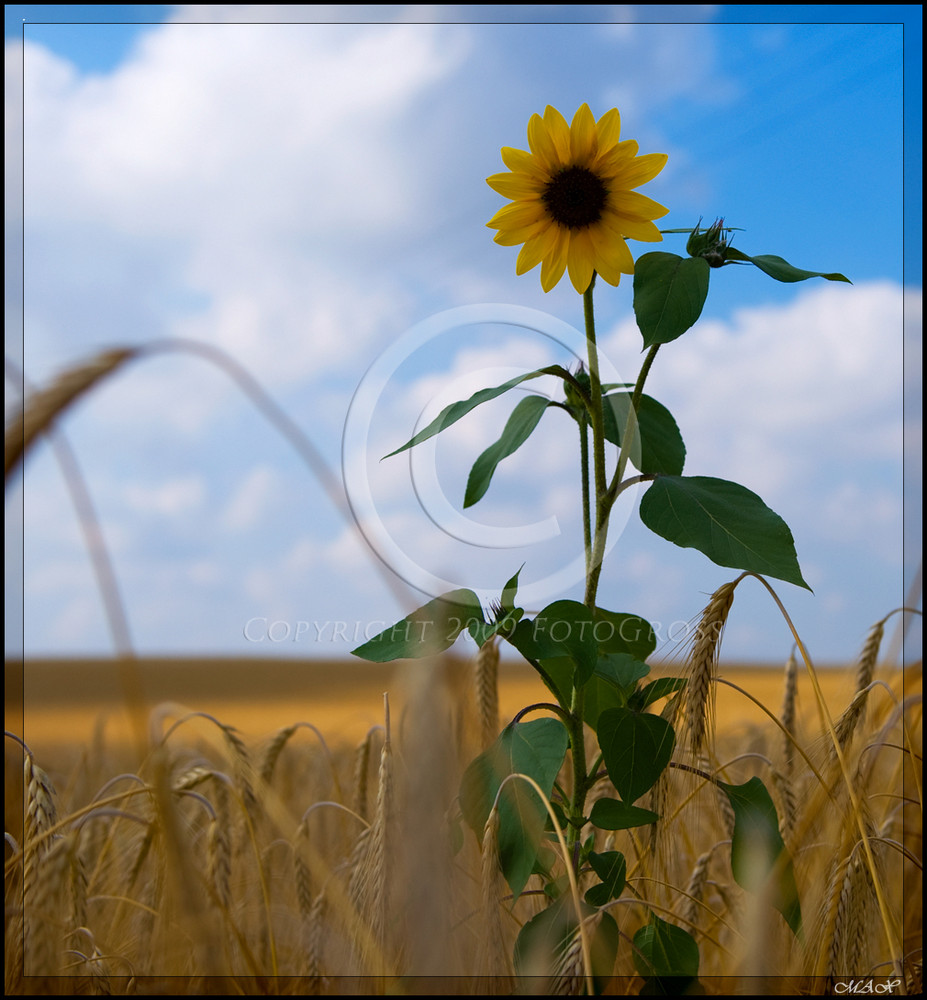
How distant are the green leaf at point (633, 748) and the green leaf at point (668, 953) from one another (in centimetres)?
12

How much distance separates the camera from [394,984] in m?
0.45

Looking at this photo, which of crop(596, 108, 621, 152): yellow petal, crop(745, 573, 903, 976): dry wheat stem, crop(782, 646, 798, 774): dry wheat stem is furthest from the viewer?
crop(782, 646, 798, 774): dry wheat stem

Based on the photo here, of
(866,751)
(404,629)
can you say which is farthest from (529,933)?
(866,751)

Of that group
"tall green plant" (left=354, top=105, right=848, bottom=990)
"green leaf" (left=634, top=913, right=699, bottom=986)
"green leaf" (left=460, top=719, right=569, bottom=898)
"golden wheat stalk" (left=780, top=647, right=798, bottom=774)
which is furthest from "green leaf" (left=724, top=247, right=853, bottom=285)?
"golden wheat stalk" (left=780, top=647, right=798, bottom=774)

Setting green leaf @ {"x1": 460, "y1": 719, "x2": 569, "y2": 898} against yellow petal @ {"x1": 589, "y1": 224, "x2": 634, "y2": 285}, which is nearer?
green leaf @ {"x1": 460, "y1": 719, "x2": 569, "y2": 898}

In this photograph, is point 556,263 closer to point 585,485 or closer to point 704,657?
point 585,485

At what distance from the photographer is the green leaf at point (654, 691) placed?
506 millimetres

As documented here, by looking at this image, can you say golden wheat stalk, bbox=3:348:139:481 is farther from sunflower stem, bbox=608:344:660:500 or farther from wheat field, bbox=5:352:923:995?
A: sunflower stem, bbox=608:344:660:500

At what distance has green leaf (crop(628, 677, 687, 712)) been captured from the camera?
19.9 inches

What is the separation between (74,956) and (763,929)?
57 cm

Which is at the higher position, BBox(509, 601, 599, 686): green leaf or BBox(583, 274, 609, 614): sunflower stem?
BBox(583, 274, 609, 614): sunflower stem

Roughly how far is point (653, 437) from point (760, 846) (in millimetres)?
304

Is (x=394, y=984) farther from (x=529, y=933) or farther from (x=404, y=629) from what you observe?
(x=404, y=629)

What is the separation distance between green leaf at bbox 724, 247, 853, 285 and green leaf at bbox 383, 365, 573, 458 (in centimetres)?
15
